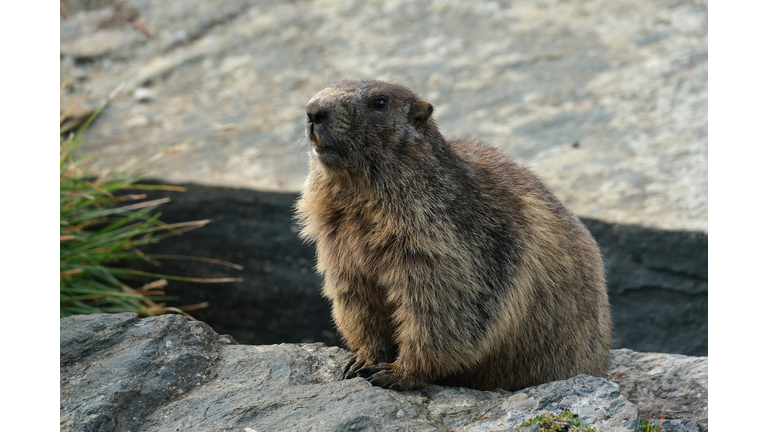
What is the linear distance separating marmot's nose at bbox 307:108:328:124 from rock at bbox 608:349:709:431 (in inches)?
124

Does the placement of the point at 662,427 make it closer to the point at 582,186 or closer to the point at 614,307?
the point at 614,307

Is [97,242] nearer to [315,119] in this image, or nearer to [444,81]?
[315,119]

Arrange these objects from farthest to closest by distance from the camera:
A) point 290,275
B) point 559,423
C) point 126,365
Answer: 1. point 290,275
2. point 126,365
3. point 559,423

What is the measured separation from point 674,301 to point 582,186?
1.62m

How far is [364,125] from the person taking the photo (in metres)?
4.56

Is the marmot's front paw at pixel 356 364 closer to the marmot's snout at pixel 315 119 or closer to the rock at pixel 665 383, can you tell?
the marmot's snout at pixel 315 119

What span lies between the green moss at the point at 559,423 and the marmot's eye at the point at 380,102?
85.5 inches

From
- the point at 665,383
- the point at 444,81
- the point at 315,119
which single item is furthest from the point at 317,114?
the point at 444,81

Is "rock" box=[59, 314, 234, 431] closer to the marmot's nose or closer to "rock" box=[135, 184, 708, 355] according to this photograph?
the marmot's nose

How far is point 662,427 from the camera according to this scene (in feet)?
15.3

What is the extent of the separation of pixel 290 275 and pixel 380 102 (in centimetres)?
413

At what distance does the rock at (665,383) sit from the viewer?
528 centimetres

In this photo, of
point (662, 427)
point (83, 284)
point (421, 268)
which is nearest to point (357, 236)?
point (421, 268)

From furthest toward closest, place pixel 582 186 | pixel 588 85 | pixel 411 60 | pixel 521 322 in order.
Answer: pixel 411 60 → pixel 588 85 → pixel 582 186 → pixel 521 322
